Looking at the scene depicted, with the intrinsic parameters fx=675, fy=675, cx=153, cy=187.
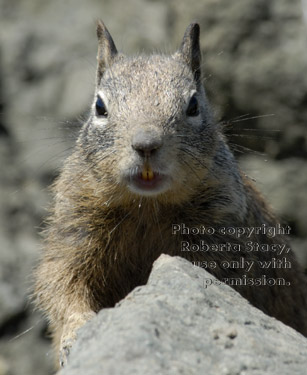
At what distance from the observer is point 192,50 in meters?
4.97

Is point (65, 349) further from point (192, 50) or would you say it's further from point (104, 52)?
point (192, 50)

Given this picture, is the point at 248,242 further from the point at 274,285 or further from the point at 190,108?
the point at 190,108

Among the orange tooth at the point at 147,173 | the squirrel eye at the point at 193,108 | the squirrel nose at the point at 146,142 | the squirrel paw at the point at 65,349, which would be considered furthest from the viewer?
the squirrel eye at the point at 193,108

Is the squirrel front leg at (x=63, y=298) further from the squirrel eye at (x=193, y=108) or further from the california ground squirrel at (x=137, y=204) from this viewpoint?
the squirrel eye at (x=193, y=108)

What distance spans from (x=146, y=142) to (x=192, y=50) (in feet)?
5.37

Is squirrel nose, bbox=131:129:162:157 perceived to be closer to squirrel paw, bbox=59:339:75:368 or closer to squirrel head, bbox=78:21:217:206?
squirrel head, bbox=78:21:217:206

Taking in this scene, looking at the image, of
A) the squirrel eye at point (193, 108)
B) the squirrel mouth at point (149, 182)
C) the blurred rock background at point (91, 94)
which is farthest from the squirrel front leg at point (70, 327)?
the blurred rock background at point (91, 94)

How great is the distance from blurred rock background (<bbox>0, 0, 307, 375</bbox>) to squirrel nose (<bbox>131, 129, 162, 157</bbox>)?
3807mm

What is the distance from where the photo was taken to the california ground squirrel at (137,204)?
4043mm

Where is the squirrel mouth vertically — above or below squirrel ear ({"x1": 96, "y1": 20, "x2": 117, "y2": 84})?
below

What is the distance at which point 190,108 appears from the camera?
4359mm

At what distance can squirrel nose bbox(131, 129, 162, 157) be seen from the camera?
3566 mm

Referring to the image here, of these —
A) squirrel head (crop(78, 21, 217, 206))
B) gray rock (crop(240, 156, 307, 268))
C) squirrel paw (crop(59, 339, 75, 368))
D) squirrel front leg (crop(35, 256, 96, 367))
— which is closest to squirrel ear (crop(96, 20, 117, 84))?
squirrel head (crop(78, 21, 217, 206))

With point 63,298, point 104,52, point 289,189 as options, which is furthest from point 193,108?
point 289,189
